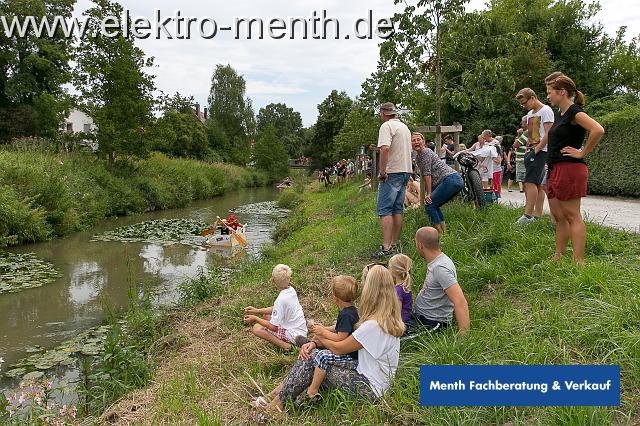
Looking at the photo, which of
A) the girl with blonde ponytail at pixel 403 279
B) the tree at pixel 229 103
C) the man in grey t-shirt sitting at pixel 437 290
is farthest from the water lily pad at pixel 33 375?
the tree at pixel 229 103

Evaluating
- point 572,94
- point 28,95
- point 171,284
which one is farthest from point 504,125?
point 28,95

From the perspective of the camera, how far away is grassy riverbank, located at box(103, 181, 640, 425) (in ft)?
10.3

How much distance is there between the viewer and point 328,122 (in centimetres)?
5309

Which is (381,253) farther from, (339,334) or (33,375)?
(33,375)

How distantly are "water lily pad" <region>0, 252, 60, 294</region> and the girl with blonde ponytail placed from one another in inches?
314

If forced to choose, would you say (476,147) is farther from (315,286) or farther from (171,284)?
(171,284)

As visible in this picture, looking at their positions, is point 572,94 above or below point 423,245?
above

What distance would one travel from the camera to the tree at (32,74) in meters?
35.2

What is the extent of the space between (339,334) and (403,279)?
843 mm

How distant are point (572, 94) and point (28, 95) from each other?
43177 millimetres

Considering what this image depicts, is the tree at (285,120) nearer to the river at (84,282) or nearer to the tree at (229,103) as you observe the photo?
the tree at (229,103)

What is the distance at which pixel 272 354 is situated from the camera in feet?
16.0

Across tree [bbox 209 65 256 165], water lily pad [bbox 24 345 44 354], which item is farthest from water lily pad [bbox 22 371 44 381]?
tree [bbox 209 65 256 165]

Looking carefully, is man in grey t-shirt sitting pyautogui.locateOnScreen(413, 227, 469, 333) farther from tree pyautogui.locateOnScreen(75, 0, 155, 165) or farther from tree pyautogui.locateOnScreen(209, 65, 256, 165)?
tree pyautogui.locateOnScreen(209, 65, 256, 165)
